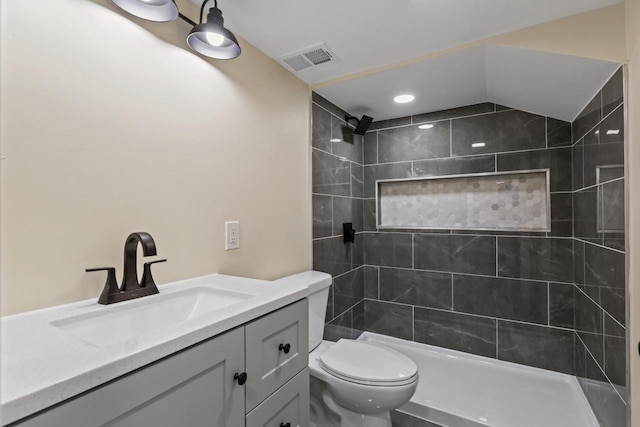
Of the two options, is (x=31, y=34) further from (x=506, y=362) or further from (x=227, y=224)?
(x=506, y=362)

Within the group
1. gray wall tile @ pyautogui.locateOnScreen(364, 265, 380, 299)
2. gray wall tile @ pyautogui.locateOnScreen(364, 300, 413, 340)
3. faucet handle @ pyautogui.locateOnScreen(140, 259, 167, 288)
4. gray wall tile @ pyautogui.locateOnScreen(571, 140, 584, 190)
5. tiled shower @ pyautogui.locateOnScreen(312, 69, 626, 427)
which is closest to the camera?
faucet handle @ pyautogui.locateOnScreen(140, 259, 167, 288)

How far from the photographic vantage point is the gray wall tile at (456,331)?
2312mm

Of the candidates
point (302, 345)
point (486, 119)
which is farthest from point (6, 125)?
point (486, 119)

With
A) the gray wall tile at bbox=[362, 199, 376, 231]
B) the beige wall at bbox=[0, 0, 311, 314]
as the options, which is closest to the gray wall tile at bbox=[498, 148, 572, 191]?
the gray wall tile at bbox=[362, 199, 376, 231]

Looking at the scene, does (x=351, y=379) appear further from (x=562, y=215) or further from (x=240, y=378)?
(x=562, y=215)

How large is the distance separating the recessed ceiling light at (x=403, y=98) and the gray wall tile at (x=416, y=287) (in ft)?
4.56

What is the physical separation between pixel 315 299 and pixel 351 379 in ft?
1.49

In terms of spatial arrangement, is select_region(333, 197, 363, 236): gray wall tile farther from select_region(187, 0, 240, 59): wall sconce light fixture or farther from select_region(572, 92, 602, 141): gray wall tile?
select_region(572, 92, 602, 141): gray wall tile

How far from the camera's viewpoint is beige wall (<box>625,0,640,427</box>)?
46.9 inches

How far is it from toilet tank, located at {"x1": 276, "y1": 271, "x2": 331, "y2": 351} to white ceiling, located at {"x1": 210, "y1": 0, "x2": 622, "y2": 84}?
1.32 meters

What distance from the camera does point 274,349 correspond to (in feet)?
3.18

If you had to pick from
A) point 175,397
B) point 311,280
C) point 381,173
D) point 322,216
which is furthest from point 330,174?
point 175,397

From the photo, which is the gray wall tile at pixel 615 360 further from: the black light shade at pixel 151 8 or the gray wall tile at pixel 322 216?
the black light shade at pixel 151 8

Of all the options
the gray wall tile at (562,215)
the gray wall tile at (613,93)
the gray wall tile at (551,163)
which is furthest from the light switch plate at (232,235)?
the gray wall tile at (562,215)
